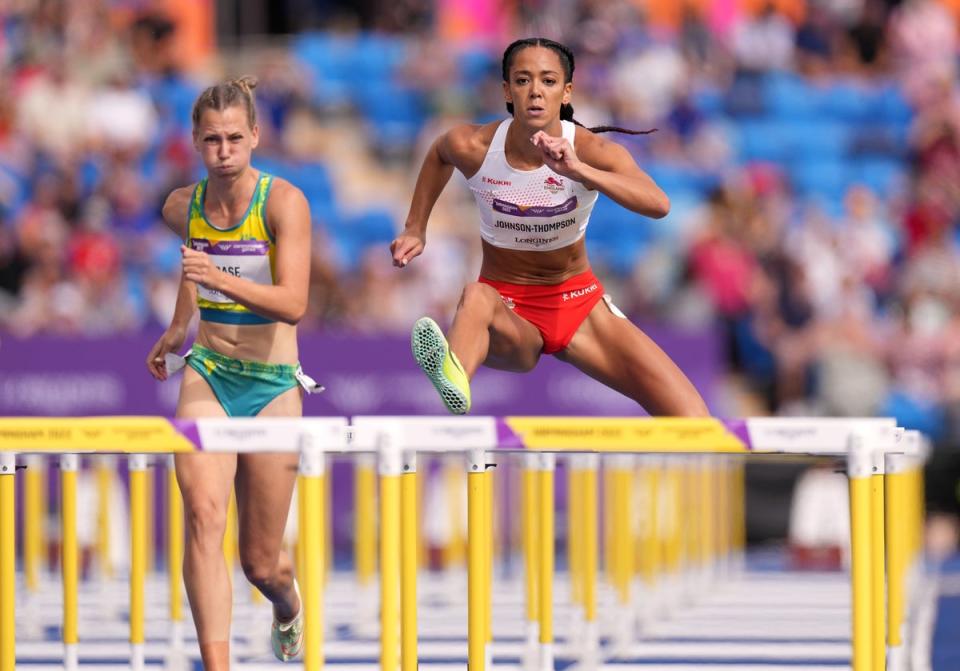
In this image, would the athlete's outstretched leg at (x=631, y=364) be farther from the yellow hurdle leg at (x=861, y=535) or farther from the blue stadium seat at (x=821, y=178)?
the blue stadium seat at (x=821, y=178)

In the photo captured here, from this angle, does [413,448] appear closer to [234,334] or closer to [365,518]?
[234,334]

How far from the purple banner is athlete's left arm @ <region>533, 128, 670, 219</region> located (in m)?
7.15

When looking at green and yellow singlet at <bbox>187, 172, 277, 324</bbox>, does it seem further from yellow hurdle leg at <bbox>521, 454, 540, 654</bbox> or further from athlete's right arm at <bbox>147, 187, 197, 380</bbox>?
yellow hurdle leg at <bbox>521, 454, 540, 654</bbox>

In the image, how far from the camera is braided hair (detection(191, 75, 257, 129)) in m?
6.17

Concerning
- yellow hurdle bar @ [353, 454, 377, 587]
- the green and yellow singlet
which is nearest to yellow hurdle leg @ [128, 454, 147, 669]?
the green and yellow singlet

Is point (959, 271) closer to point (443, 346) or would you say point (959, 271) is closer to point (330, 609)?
point (330, 609)

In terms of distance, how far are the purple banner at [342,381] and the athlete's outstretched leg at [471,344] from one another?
271 inches

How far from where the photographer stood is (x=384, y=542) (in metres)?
5.48

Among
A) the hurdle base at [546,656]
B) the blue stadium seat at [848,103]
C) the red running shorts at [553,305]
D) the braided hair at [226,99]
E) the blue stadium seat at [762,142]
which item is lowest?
the hurdle base at [546,656]

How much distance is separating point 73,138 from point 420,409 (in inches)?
198

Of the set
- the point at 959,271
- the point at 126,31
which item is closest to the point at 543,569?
the point at 959,271

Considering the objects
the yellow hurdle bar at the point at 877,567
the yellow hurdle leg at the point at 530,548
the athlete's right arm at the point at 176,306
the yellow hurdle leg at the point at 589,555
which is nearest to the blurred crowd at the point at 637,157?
the yellow hurdle leg at the point at 589,555

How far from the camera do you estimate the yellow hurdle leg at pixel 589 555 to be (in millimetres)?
8156

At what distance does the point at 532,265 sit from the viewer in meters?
6.51
